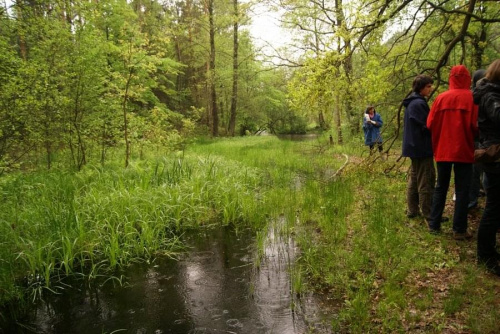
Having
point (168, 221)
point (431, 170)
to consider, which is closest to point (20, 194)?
point (168, 221)

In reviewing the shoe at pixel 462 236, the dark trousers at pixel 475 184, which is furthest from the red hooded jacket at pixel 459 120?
the dark trousers at pixel 475 184

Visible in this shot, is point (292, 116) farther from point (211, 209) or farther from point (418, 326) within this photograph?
point (418, 326)

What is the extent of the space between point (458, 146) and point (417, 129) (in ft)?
2.58

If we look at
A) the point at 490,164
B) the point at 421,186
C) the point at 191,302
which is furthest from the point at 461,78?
the point at 191,302

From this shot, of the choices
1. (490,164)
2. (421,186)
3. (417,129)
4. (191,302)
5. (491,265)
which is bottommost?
(191,302)

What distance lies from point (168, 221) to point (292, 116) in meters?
29.8

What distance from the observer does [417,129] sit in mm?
4324

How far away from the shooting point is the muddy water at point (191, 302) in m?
2.99

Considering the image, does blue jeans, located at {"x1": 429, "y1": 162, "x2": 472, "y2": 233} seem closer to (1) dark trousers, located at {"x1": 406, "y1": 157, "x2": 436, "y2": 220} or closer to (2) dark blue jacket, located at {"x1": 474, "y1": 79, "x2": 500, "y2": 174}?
(1) dark trousers, located at {"x1": 406, "y1": 157, "x2": 436, "y2": 220}

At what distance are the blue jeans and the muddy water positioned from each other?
7.04 feet

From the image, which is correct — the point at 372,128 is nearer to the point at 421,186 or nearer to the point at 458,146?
the point at 421,186

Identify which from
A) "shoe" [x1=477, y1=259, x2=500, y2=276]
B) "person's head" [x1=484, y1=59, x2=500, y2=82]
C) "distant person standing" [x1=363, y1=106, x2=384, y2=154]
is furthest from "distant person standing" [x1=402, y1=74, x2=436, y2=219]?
"distant person standing" [x1=363, y1=106, x2=384, y2=154]

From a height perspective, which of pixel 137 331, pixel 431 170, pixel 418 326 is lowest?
pixel 137 331

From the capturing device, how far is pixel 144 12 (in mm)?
20203
